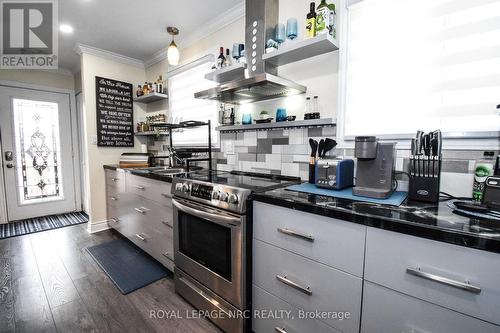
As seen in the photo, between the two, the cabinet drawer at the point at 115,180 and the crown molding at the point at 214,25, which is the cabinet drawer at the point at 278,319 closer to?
the cabinet drawer at the point at 115,180

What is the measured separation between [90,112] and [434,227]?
375cm

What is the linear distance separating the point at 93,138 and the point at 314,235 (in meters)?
3.29

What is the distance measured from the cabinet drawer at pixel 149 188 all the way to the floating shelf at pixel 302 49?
134cm

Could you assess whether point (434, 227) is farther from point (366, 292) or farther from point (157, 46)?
point (157, 46)

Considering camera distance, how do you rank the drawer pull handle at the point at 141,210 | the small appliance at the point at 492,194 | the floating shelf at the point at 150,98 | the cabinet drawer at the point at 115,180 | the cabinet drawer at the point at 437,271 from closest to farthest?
the cabinet drawer at the point at 437,271, the small appliance at the point at 492,194, the drawer pull handle at the point at 141,210, the cabinet drawer at the point at 115,180, the floating shelf at the point at 150,98

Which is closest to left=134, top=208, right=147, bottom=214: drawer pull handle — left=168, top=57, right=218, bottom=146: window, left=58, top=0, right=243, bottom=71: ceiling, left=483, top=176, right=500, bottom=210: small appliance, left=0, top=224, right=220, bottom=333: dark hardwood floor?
left=0, top=224, right=220, bottom=333: dark hardwood floor

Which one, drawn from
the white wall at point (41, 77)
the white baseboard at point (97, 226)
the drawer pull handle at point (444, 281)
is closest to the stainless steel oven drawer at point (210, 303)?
the drawer pull handle at point (444, 281)

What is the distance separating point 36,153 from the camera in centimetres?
368

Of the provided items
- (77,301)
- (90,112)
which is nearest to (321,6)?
(77,301)

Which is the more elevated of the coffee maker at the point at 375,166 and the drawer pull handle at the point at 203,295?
the coffee maker at the point at 375,166

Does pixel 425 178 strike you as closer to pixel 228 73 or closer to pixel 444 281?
pixel 444 281

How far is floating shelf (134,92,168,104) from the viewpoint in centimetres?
307

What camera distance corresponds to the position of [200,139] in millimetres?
2775

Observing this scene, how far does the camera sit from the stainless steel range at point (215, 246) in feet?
4.31
